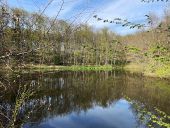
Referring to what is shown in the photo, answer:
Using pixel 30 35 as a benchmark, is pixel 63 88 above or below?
below

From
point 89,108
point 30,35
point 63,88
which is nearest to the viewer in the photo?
point 30,35

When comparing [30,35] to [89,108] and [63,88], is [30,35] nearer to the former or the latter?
[89,108]

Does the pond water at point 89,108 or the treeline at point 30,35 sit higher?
the treeline at point 30,35

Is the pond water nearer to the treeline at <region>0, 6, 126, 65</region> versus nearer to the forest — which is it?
the forest

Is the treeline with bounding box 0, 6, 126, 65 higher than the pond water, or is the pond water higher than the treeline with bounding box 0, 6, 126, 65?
the treeline with bounding box 0, 6, 126, 65

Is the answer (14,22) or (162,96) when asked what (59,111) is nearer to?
(162,96)

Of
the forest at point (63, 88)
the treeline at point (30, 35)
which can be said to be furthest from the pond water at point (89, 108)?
the treeline at point (30, 35)

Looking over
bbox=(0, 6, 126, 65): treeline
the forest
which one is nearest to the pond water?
the forest

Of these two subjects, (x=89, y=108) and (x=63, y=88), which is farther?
(x=63, y=88)

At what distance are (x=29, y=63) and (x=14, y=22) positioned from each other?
516mm

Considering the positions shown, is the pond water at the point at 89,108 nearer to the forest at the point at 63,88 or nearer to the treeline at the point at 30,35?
the forest at the point at 63,88

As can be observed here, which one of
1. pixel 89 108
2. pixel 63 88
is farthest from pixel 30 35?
pixel 63 88

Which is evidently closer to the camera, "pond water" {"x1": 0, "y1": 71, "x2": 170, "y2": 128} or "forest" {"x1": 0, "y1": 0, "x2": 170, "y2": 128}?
"forest" {"x1": 0, "y1": 0, "x2": 170, "y2": 128}

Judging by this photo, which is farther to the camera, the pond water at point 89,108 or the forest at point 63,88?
the pond water at point 89,108
